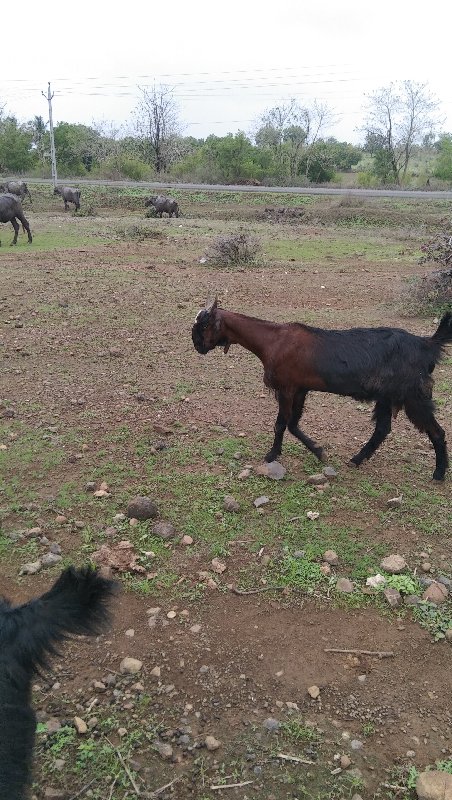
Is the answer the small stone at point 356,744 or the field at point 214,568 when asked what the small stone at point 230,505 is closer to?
the field at point 214,568

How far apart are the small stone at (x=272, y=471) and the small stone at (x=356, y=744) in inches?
92.2

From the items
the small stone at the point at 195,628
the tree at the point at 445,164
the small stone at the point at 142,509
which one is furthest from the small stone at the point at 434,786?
the tree at the point at 445,164

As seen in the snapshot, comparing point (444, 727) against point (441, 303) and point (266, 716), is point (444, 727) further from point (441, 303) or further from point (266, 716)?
point (441, 303)

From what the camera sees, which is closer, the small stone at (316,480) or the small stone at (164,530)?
the small stone at (164,530)

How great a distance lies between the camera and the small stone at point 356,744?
274cm

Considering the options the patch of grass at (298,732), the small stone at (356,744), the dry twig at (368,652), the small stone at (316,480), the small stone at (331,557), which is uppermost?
the small stone at (316,480)

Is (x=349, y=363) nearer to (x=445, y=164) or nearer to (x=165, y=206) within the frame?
(x=165, y=206)

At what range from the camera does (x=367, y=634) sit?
3383 millimetres

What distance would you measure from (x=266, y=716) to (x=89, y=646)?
1.04 meters

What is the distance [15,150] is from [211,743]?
44.6 metres

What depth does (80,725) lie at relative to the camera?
2830 mm

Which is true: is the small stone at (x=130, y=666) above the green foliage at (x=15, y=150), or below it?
below

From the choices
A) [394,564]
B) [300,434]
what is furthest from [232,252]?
[394,564]

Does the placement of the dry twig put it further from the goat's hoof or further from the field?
the goat's hoof
